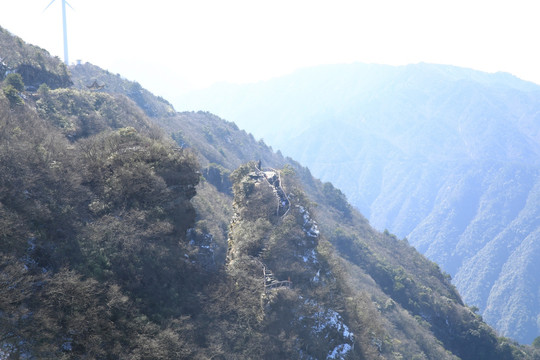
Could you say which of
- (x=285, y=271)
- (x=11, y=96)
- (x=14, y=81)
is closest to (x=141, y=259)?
(x=285, y=271)

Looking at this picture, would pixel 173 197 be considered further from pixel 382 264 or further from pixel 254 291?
pixel 382 264

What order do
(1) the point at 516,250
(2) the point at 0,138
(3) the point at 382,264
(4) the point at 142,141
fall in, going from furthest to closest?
(1) the point at 516,250
(3) the point at 382,264
(4) the point at 142,141
(2) the point at 0,138

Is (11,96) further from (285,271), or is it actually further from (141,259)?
(285,271)

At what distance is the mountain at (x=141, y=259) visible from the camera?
543 inches

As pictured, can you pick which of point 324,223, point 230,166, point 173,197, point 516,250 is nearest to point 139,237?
point 173,197

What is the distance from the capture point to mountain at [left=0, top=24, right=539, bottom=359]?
13.8 meters

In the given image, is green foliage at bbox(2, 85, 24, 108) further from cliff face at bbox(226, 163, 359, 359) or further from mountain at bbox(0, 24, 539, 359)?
cliff face at bbox(226, 163, 359, 359)

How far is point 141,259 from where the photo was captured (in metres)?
18.2

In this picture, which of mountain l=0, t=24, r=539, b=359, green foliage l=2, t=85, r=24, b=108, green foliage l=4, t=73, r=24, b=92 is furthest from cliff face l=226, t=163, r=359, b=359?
green foliage l=4, t=73, r=24, b=92

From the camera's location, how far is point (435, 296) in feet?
197

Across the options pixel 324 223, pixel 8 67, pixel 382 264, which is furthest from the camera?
pixel 324 223

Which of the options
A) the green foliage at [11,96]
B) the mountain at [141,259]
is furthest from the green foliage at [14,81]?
the green foliage at [11,96]

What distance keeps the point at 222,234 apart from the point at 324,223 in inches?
1400

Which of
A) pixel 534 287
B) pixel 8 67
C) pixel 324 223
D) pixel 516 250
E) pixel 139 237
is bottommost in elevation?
pixel 139 237
